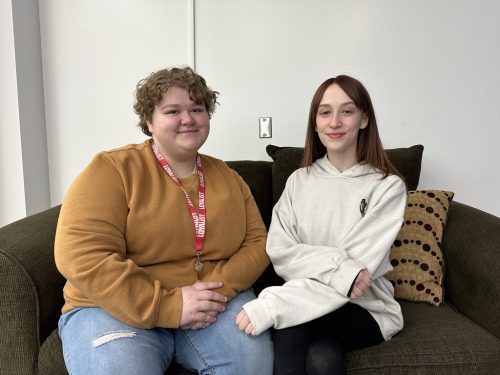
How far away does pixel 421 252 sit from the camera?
1.35 m

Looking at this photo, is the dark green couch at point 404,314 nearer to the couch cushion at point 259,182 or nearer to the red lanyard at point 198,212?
the red lanyard at point 198,212

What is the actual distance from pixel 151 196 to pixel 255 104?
1.07 m

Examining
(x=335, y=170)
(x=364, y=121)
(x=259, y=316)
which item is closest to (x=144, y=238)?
(x=259, y=316)

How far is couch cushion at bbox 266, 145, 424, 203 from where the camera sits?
1.60m

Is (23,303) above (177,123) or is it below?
below

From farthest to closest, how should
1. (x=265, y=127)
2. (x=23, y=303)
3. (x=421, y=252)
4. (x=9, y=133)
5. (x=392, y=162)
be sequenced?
(x=265, y=127) < (x=9, y=133) < (x=392, y=162) < (x=421, y=252) < (x=23, y=303)

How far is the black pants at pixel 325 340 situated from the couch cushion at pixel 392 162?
2.25 ft

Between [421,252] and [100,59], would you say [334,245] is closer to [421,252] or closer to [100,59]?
[421,252]

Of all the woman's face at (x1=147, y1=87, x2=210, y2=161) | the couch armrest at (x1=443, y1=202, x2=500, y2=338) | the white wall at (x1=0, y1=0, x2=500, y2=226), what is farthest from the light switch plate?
the couch armrest at (x1=443, y1=202, x2=500, y2=338)

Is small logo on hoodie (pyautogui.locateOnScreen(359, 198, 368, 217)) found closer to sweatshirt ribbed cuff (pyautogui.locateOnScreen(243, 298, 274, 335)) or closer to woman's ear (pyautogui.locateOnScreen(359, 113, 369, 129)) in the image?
woman's ear (pyautogui.locateOnScreen(359, 113, 369, 129))

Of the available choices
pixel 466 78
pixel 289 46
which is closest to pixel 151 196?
pixel 289 46

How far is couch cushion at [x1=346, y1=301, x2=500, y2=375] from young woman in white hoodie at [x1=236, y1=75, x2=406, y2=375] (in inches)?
1.8

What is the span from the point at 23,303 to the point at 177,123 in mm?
656

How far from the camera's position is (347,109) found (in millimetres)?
1198
